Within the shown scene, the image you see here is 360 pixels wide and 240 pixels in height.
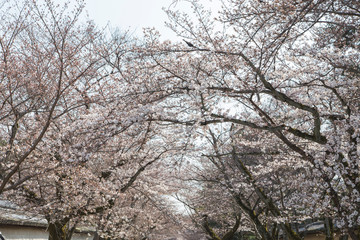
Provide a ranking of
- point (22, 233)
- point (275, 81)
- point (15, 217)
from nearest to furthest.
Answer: point (275, 81)
point (15, 217)
point (22, 233)

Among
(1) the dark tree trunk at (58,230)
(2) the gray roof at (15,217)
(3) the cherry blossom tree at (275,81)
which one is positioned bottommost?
(1) the dark tree trunk at (58,230)

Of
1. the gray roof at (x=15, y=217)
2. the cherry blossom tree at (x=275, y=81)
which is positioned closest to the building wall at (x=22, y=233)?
the gray roof at (x=15, y=217)

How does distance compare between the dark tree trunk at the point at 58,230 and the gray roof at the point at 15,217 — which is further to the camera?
the gray roof at the point at 15,217

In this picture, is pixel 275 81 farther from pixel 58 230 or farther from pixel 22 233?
pixel 22 233

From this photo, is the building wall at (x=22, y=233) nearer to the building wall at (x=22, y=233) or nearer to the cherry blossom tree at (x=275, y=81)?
the building wall at (x=22, y=233)

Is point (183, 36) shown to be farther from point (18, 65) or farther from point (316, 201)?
point (316, 201)

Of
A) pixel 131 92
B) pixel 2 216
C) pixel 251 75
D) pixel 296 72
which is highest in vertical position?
pixel 296 72

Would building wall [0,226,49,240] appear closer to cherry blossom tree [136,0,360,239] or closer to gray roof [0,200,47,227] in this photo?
gray roof [0,200,47,227]

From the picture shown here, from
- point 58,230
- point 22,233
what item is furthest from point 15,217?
point 58,230

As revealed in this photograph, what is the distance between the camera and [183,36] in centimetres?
653

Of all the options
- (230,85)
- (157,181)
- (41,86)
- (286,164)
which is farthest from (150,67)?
(157,181)

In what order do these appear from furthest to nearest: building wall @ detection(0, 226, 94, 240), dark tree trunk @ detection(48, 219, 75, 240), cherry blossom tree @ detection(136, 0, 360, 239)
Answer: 1. building wall @ detection(0, 226, 94, 240)
2. dark tree trunk @ detection(48, 219, 75, 240)
3. cherry blossom tree @ detection(136, 0, 360, 239)

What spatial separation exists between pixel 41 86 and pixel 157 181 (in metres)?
8.38

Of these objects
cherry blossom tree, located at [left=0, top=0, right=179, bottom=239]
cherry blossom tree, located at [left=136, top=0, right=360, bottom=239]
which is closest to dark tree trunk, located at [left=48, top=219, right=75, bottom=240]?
cherry blossom tree, located at [left=0, top=0, right=179, bottom=239]
